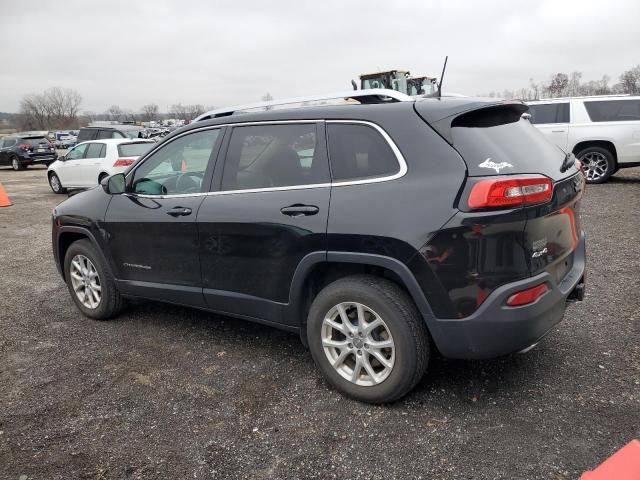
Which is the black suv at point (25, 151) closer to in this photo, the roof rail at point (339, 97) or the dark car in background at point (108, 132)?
the dark car in background at point (108, 132)

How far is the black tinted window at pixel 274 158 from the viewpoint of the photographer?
3.18m

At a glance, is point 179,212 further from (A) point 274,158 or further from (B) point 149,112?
(B) point 149,112

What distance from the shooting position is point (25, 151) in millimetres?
22766

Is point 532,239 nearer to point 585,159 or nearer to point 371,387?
point 371,387

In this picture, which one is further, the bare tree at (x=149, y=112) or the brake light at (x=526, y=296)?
the bare tree at (x=149, y=112)

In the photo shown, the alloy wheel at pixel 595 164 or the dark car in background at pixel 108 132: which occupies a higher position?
the dark car in background at pixel 108 132

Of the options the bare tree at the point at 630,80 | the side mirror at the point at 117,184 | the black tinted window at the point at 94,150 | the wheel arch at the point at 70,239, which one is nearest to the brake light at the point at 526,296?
the side mirror at the point at 117,184

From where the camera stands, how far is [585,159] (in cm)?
1130

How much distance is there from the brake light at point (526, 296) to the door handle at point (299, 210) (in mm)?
1179

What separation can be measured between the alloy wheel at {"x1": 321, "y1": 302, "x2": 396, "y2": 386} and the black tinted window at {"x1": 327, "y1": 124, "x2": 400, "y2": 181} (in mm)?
766

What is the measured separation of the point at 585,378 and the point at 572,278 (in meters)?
0.67

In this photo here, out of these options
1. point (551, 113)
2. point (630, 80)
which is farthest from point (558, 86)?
point (551, 113)

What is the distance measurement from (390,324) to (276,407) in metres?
0.89

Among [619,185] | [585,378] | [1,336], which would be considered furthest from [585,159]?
[1,336]
